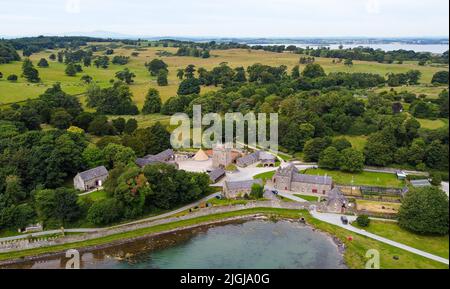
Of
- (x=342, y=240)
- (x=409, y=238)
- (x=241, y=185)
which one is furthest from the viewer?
(x=241, y=185)

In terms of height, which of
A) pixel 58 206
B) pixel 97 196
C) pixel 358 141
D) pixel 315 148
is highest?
pixel 315 148

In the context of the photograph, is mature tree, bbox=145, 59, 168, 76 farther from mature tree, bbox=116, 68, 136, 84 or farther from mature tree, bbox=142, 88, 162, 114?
mature tree, bbox=142, 88, 162, 114

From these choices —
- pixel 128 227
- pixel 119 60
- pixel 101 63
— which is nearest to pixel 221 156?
pixel 128 227

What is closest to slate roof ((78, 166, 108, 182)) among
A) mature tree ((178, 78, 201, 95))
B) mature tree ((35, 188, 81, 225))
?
mature tree ((35, 188, 81, 225))

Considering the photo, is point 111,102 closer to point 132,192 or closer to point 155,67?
point 155,67

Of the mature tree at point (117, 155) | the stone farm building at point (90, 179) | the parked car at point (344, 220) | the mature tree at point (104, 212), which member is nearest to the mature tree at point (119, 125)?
the mature tree at point (117, 155)

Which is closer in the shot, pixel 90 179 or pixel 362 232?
pixel 362 232
